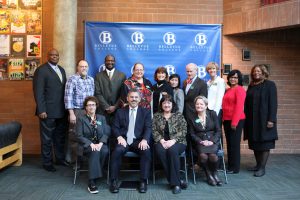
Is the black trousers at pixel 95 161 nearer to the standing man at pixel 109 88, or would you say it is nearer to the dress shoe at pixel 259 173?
the standing man at pixel 109 88

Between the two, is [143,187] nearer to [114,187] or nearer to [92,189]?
[114,187]

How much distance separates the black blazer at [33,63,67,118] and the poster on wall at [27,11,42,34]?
123 cm

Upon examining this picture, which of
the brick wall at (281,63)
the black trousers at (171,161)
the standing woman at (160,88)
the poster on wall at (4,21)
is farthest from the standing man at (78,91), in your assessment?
the brick wall at (281,63)

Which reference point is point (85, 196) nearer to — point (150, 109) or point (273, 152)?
point (150, 109)

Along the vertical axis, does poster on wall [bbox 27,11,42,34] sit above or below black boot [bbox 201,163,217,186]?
above

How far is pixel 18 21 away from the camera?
5676 mm

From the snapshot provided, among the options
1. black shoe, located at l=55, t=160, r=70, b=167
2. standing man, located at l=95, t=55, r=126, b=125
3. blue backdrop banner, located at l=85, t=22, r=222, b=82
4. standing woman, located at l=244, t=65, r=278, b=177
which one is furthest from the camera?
blue backdrop banner, located at l=85, t=22, r=222, b=82

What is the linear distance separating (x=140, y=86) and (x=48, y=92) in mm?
1360

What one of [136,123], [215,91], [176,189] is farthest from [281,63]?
[176,189]

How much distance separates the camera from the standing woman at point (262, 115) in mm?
4594

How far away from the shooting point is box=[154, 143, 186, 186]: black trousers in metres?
3.92

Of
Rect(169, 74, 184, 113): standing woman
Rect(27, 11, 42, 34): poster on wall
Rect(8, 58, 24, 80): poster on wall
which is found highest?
Rect(27, 11, 42, 34): poster on wall

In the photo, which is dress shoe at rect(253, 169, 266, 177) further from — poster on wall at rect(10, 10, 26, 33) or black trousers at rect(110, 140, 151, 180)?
poster on wall at rect(10, 10, 26, 33)

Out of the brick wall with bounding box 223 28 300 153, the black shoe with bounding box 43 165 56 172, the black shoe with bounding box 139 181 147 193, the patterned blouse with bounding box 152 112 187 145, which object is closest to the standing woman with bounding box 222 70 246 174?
the patterned blouse with bounding box 152 112 187 145
